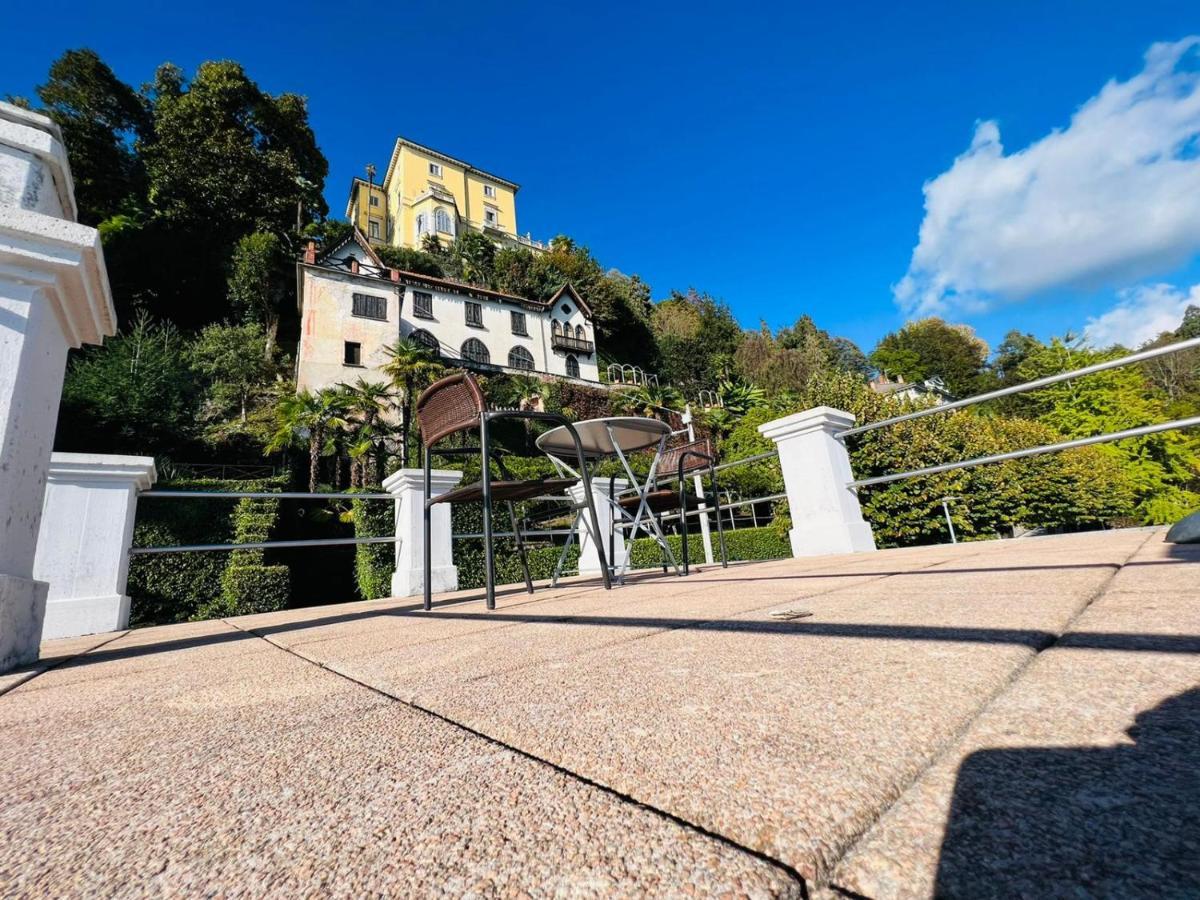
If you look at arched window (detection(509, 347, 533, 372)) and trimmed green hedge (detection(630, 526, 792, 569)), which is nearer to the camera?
trimmed green hedge (detection(630, 526, 792, 569))

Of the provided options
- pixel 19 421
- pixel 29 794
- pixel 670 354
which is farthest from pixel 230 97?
pixel 29 794

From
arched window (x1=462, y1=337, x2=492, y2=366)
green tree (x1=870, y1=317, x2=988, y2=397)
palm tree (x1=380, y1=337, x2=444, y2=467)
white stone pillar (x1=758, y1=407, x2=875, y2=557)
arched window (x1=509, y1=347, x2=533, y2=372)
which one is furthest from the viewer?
green tree (x1=870, y1=317, x2=988, y2=397)

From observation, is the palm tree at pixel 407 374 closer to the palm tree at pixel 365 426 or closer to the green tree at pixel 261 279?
the palm tree at pixel 365 426

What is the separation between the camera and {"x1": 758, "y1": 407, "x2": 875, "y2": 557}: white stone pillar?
3703 mm

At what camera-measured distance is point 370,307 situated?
19672 millimetres

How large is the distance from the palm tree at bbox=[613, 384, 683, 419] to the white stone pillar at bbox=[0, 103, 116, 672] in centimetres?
2146

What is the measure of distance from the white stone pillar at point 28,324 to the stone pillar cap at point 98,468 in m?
1.37

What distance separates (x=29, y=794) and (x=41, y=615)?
1664 millimetres

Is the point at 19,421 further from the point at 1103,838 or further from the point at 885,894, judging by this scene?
the point at 1103,838

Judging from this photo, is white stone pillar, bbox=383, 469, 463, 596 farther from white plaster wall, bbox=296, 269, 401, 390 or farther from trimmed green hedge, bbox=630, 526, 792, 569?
white plaster wall, bbox=296, 269, 401, 390

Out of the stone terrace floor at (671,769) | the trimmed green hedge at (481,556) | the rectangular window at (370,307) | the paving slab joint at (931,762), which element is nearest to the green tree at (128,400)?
the rectangular window at (370,307)

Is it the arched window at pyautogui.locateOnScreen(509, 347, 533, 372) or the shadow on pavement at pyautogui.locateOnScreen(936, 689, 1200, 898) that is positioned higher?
the arched window at pyautogui.locateOnScreen(509, 347, 533, 372)

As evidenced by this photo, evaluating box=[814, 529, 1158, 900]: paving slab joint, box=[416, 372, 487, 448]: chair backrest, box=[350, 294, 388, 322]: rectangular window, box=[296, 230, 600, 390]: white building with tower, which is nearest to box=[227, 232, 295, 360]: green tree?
box=[296, 230, 600, 390]: white building with tower

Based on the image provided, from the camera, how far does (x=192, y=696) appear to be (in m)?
1.00
